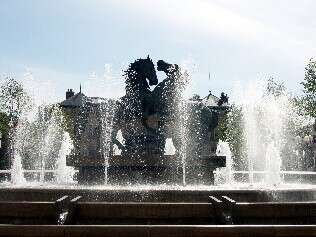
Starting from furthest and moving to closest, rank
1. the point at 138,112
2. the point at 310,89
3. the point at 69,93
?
the point at 69,93 → the point at 310,89 → the point at 138,112

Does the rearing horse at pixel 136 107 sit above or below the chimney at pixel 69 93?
below

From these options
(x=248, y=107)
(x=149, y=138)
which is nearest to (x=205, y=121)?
(x=149, y=138)

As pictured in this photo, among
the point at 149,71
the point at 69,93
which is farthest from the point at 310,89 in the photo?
the point at 69,93

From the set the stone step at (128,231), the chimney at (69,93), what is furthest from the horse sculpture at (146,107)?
the chimney at (69,93)

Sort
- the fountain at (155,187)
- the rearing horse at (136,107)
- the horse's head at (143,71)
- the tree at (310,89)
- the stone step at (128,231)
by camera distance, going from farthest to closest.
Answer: the tree at (310,89), the horse's head at (143,71), the rearing horse at (136,107), the fountain at (155,187), the stone step at (128,231)

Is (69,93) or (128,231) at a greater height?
(69,93)

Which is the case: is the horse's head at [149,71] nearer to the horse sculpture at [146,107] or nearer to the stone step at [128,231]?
the horse sculpture at [146,107]

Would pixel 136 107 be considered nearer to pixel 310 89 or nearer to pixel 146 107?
pixel 146 107

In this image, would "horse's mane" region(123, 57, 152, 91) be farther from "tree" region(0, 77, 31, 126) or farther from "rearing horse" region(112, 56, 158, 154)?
"tree" region(0, 77, 31, 126)

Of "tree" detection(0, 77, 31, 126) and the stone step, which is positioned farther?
"tree" detection(0, 77, 31, 126)

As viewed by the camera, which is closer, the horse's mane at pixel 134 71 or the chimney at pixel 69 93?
the horse's mane at pixel 134 71

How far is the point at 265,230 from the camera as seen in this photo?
6.59 m

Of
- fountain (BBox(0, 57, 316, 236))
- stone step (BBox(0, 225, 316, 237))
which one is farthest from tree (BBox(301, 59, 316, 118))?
stone step (BBox(0, 225, 316, 237))

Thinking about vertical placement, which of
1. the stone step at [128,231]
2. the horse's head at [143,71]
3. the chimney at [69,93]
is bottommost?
the stone step at [128,231]
